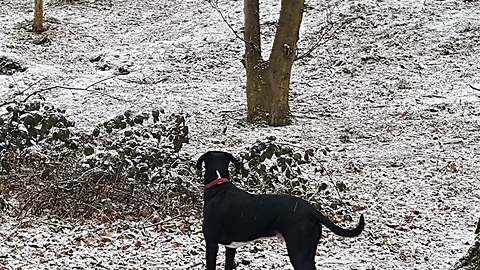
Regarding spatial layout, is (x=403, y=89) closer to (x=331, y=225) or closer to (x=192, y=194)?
(x=192, y=194)

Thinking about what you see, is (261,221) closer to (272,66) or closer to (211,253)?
(211,253)

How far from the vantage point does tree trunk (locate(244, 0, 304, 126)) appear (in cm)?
1024

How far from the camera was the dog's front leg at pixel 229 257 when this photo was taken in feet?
15.8

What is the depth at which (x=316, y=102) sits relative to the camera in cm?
1245

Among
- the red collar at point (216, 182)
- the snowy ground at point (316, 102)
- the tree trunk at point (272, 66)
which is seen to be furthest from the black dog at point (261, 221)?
the tree trunk at point (272, 66)

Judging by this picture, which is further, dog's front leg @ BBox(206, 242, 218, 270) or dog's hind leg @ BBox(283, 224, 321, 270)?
dog's front leg @ BBox(206, 242, 218, 270)

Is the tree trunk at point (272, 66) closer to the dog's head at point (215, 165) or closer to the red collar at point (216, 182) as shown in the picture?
the dog's head at point (215, 165)

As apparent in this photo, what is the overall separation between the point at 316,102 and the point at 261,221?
8406 mm

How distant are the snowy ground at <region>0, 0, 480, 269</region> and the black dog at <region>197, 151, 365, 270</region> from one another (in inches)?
35.9

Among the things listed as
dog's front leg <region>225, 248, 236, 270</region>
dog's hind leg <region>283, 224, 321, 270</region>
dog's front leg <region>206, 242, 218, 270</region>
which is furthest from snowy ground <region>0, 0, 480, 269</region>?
dog's hind leg <region>283, 224, 321, 270</region>

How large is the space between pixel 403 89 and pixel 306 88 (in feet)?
6.77

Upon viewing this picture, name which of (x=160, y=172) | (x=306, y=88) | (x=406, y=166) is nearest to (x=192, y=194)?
(x=160, y=172)

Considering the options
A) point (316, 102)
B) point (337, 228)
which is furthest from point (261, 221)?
point (316, 102)

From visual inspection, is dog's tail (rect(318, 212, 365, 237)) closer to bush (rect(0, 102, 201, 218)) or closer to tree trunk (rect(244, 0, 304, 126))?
bush (rect(0, 102, 201, 218))
